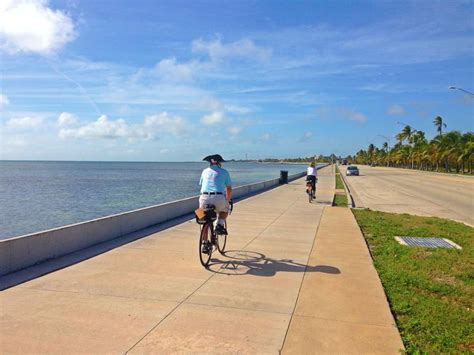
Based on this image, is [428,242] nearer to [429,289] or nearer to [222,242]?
[429,289]

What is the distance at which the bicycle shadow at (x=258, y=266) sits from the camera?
6.86 metres

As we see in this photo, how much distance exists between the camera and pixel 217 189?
7199mm

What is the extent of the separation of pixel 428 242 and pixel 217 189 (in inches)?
218

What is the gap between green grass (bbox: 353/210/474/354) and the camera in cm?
452

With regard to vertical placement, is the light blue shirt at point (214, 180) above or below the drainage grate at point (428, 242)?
above

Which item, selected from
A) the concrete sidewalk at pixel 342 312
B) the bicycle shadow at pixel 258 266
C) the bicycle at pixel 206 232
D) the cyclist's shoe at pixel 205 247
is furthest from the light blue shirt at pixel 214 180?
the concrete sidewalk at pixel 342 312

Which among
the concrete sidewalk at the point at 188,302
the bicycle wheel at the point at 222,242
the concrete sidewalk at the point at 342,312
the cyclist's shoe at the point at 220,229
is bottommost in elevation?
the concrete sidewalk at the point at 342,312

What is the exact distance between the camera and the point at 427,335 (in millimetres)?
4578

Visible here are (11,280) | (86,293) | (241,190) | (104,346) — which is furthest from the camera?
(241,190)

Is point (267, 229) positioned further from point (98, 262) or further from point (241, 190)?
point (241, 190)

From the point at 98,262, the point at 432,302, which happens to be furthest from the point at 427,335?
the point at 98,262

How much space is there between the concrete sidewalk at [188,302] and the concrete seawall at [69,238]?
629mm

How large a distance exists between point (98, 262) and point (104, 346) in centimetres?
323

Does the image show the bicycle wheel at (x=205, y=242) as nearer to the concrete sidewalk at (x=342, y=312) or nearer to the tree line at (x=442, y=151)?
the concrete sidewalk at (x=342, y=312)
